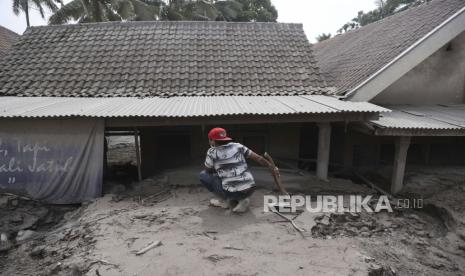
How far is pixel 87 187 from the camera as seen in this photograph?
247 inches

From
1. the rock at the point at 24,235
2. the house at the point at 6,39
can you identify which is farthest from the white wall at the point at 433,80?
the house at the point at 6,39

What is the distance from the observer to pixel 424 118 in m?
7.10

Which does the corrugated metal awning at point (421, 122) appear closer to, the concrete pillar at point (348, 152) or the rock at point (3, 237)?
the concrete pillar at point (348, 152)

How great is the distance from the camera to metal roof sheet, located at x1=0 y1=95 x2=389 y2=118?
5.70 metres

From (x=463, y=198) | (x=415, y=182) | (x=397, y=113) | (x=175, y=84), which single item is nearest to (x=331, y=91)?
(x=397, y=113)

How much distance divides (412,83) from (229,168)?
7.01 m

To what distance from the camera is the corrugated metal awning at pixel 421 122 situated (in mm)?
6180

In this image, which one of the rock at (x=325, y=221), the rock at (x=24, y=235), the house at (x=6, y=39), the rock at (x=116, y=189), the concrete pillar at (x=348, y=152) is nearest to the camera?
the rock at (x=325, y=221)

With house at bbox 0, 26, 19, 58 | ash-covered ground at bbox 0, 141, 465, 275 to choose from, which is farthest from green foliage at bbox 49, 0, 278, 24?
ash-covered ground at bbox 0, 141, 465, 275

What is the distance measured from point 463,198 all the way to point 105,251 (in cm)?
711

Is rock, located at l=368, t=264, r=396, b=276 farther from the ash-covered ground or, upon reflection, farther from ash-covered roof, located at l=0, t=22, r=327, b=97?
ash-covered roof, located at l=0, t=22, r=327, b=97

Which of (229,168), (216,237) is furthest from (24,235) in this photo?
(229,168)

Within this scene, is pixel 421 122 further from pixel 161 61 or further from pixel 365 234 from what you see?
pixel 161 61

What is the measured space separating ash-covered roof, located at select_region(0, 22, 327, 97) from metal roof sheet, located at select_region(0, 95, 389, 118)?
0.63 m
